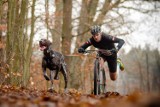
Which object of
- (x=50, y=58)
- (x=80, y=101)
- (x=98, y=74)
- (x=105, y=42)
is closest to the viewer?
(x=80, y=101)

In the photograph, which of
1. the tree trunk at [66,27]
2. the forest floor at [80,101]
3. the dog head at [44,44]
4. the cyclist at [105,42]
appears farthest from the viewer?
the tree trunk at [66,27]

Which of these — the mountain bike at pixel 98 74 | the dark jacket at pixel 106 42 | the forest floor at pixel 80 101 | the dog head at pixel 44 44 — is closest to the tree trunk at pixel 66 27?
the dog head at pixel 44 44

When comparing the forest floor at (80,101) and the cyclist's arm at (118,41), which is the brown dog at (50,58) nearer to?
the cyclist's arm at (118,41)

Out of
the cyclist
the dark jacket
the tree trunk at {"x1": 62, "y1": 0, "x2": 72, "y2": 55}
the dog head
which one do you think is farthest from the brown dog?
the tree trunk at {"x1": 62, "y1": 0, "x2": 72, "y2": 55}

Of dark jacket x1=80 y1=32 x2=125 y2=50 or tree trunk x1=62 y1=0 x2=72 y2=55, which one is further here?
tree trunk x1=62 y1=0 x2=72 y2=55

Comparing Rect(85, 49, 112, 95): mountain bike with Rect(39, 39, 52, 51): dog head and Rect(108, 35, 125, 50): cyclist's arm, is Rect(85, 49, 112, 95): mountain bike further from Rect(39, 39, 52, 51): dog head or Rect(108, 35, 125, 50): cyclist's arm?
Rect(39, 39, 52, 51): dog head

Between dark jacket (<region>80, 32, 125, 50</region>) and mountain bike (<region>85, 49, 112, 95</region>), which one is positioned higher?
dark jacket (<region>80, 32, 125, 50</region>)

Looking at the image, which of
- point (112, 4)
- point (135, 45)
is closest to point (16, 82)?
point (112, 4)

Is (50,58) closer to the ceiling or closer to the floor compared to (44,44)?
closer to the floor

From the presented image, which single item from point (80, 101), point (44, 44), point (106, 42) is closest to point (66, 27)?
point (44, 44)

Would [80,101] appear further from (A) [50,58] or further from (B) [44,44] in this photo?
(A) [50,58]

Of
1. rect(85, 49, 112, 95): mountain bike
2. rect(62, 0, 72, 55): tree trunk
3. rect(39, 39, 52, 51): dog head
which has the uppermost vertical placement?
rect(62, 0, 72, 55): tree trunk

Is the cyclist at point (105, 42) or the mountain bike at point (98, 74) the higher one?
the cyclist at point (105, 42)

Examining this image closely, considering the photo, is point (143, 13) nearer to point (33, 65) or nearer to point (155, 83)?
point (33, 65)
